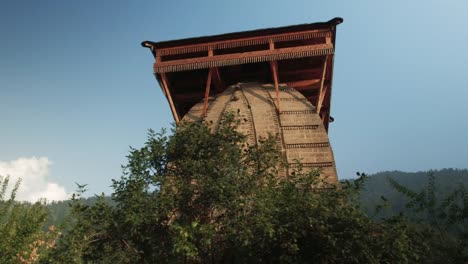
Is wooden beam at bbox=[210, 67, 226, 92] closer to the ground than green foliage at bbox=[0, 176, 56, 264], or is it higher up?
higher up

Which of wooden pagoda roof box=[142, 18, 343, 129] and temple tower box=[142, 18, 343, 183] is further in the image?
wooden pagoda roof box=[142, 18, 343, 129]

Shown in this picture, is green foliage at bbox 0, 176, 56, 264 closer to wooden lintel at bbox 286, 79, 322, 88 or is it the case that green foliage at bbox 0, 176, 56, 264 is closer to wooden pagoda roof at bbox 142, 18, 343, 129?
wooden pagoda roof at bbox 142, 18, 343, 129

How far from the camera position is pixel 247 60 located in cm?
1420

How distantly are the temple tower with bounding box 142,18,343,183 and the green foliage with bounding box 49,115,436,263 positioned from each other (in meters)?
5.27

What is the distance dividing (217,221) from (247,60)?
8.57 m

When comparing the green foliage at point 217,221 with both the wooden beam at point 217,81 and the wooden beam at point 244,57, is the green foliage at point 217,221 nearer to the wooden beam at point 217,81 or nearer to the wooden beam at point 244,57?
the wooden beam at point 244,57

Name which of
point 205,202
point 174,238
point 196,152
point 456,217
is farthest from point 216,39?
point 456,217

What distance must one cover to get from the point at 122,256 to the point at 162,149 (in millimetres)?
2718

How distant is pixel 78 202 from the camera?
7.99m

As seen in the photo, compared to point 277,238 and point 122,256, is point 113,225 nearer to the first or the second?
point 122,256

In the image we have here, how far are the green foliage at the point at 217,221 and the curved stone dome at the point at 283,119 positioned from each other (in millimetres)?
4549

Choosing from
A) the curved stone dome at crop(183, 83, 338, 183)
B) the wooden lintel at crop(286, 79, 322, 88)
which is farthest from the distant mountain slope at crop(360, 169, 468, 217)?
the curved stone dome at crop(183, 83, 338, 183)

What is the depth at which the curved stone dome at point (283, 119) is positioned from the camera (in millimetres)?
12922

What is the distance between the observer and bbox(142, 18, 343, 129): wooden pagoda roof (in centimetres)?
1401
